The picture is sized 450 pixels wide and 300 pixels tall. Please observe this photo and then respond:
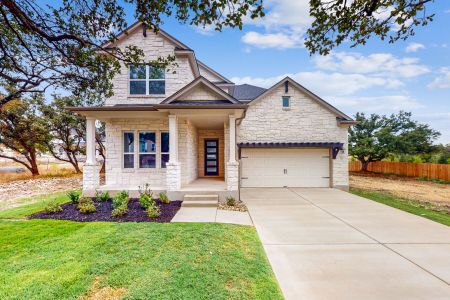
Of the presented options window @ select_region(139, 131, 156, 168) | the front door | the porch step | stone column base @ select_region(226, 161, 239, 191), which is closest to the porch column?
window @ select_region(139, 131, 156, 168)

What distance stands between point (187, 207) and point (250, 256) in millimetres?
4312

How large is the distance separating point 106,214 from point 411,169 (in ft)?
78.6

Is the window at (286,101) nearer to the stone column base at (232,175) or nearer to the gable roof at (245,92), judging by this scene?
the gable roof at (245,92)

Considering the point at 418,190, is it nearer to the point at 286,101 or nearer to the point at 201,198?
the point at 286,101

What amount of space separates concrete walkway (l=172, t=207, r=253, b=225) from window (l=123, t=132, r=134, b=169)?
14.3 ft

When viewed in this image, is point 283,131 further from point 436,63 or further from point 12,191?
point 12,191

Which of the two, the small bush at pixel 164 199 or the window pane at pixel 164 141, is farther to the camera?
the window pane at pixel 164 141

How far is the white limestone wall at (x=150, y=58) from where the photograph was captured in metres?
10.8

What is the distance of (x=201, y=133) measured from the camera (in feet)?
47.8

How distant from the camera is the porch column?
373 inches

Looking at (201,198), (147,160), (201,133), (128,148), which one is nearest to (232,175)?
(201,198)

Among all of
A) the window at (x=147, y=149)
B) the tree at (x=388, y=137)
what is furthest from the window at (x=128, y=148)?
the tree at (x=388, y=137)

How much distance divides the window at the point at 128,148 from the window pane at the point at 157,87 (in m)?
2.26

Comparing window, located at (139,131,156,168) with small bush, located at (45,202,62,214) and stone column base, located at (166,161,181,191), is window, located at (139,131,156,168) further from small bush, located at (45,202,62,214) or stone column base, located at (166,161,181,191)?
small bush, located at (45,202,62,214)
